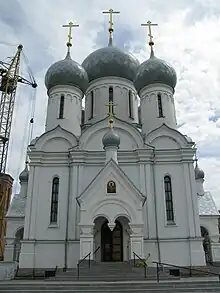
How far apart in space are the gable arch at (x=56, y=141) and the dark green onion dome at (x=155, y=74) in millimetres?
6201

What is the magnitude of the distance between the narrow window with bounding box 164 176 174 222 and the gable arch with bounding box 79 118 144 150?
262cm

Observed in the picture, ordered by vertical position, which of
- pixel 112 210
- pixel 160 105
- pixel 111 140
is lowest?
pixel 112 210

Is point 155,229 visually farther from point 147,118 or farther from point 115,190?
point 147,118

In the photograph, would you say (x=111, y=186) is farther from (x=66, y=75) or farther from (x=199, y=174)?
(x=199, y=174)

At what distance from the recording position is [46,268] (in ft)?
55.2

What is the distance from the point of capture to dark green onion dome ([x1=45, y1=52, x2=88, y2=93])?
21.6 meters

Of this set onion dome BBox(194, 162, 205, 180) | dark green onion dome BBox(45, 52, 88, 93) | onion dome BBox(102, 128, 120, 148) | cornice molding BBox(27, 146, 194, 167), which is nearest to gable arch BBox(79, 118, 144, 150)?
cornice molding BBox(27, 146, 194, 167)

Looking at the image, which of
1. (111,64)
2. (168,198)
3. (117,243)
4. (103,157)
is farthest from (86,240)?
(111,64)

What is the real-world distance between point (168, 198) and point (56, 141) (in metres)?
7.61

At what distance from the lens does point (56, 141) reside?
19.8 meters

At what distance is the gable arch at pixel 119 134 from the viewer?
19500 millimetres

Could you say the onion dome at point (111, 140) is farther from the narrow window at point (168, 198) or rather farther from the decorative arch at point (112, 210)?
the narrow window at point (168, 198)

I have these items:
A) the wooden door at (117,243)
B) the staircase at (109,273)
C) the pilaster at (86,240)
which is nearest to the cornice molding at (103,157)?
the wooden door at (117,243)

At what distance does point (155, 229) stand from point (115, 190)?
3370 mm
